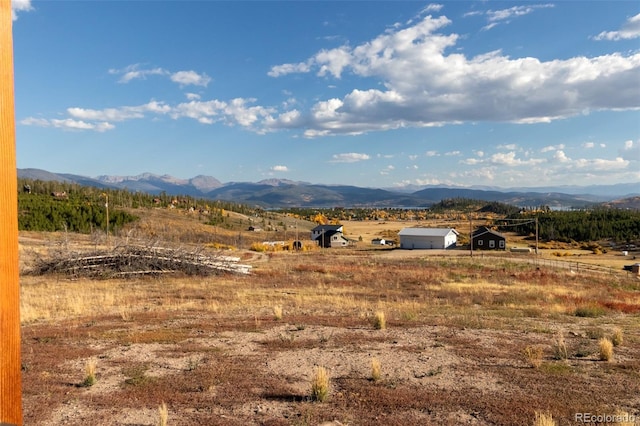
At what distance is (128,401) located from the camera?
28.6 feet

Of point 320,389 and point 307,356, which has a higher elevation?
point 320,389

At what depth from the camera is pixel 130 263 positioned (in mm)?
31766

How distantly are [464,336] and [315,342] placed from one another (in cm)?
505

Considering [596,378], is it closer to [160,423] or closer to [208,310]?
[160,423]

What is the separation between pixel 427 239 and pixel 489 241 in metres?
10.5

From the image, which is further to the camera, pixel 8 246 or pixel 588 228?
pixel 588 228

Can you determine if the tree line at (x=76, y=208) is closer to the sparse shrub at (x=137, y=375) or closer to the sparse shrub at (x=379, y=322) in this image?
the sparse shrub at (x=379, y=322)

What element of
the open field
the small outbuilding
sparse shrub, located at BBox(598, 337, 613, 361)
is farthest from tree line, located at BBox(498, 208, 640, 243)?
sparse shrub, located at BBox(598, 337, 613, 361)

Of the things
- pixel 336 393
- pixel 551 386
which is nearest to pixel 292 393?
pixel 336 393

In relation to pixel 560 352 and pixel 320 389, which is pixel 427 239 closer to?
pixel 560 352

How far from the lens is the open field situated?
848cm

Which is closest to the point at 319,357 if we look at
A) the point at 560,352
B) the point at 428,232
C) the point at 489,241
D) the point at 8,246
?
the point at 560,352

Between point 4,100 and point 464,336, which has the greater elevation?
point 4,100

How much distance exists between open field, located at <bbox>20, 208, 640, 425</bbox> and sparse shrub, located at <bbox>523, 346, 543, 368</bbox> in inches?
1.6
